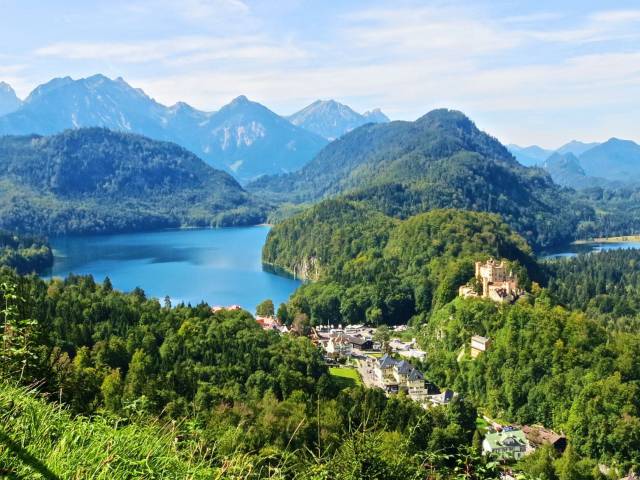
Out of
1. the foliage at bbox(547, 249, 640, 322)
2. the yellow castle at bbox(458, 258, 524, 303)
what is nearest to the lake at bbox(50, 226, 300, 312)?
the yellow castle at bbox(458, 258, 524, 303)

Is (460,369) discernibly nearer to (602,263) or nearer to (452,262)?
(452,262)

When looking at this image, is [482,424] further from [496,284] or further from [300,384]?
[496,284]

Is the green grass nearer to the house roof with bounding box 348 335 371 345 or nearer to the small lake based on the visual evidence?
the house roof with bounding box 348 335 371 345

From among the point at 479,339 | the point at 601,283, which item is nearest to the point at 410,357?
the point at 479,339

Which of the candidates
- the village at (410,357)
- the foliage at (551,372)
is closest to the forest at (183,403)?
the village at (410,357)

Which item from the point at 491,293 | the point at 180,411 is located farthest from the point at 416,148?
the point at 180,411

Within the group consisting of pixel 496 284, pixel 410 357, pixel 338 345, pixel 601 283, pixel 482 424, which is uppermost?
pixel 496 284

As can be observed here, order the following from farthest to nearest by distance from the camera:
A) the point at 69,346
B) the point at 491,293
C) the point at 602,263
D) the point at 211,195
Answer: the point at 211,195, the point at 602,263, the point at 491,293, the point at 69,346
